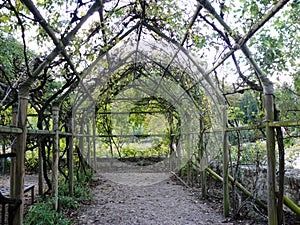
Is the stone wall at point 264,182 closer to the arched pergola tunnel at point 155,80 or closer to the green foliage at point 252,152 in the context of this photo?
the green foliage at point 252,152

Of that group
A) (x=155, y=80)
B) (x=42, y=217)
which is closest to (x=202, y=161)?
(x=155, y=80)

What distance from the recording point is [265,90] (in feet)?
7.36

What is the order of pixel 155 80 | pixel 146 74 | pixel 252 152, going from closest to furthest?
pixel 252 152 < pixel 155 80 < pixel 146 74

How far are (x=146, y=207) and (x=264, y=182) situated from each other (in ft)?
5.92

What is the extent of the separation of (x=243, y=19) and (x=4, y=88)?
2575 millimetres

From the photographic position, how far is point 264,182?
11.7 feet

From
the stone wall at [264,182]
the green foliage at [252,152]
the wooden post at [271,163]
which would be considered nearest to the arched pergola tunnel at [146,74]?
the wooden post at [271,163]

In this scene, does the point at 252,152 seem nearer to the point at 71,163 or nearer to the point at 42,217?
the point at 42,217

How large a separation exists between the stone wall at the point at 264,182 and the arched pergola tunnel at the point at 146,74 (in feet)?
1.57

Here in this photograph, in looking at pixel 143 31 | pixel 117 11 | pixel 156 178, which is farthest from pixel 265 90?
pixel 156 178

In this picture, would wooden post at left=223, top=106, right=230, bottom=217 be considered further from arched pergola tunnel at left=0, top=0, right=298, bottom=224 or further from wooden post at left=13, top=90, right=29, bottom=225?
wooden post at left=13, top=90, right=29, bottom=225

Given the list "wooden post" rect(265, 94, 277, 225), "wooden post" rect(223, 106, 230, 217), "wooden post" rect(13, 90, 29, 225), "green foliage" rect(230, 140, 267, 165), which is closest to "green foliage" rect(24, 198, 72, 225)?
"wooden post" rect(13, 90, 29, 225)

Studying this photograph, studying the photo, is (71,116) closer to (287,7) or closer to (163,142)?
(287,7)

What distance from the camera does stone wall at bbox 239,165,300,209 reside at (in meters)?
2.98
